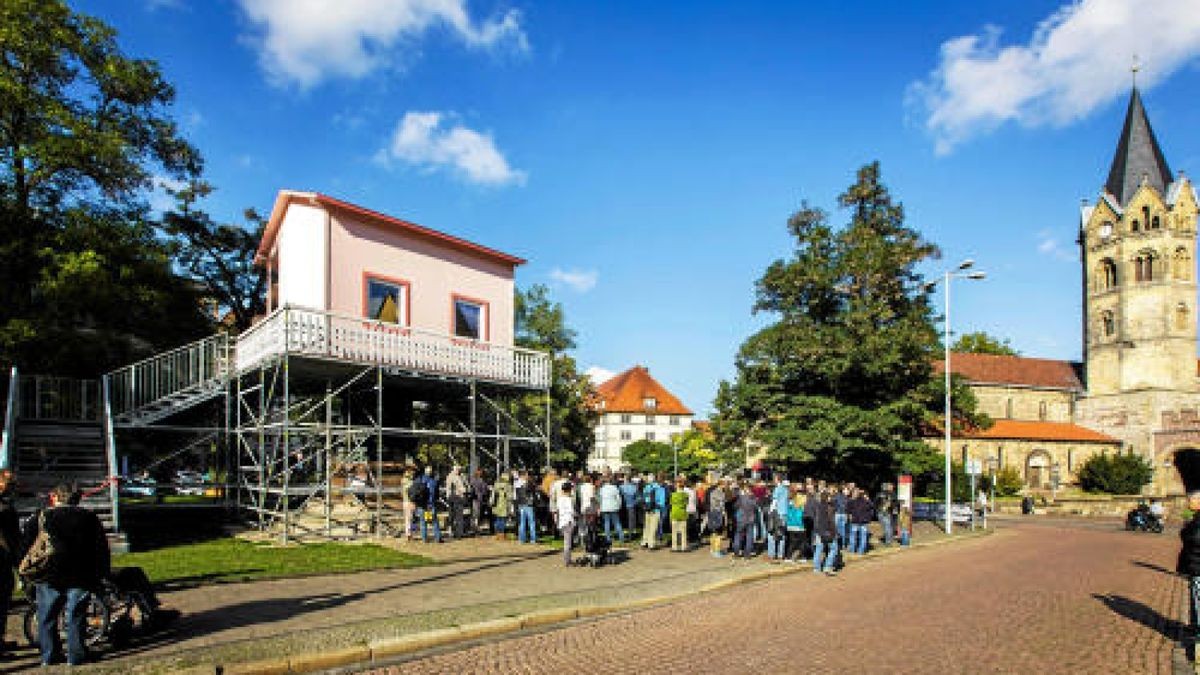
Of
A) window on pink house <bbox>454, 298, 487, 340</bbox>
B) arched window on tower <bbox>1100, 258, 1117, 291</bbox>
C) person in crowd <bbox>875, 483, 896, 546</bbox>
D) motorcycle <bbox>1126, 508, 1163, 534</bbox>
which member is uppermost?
arched window on tower <bbox>1100, 258, 1117, 291</bbox>

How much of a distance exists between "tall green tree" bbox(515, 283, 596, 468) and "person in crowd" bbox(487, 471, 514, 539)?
79.6 feet

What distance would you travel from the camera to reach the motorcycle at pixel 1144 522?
35.7m

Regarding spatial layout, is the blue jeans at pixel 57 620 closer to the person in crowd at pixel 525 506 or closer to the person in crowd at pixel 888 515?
the person in crowd at pixel 525 506

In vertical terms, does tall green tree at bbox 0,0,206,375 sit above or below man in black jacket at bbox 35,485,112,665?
above

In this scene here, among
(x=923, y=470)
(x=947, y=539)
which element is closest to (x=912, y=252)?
(x=923, y=470)

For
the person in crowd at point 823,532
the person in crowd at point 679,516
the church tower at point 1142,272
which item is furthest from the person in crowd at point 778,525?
the church tower at point 1142,272

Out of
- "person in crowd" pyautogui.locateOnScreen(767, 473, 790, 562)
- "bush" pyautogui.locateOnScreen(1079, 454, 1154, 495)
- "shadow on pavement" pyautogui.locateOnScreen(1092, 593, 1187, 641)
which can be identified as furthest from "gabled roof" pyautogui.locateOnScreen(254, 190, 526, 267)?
"bush" pyautogui.locateOnScreen(1079, 454, 1154, 495)

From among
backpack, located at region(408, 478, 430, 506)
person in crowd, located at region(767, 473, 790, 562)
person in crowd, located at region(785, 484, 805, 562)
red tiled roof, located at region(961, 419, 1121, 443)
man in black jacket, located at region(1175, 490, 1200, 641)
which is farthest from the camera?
red tiled roof, located at region(961, 419, 1121, 443)

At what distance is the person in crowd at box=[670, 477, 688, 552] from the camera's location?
17.3 meters

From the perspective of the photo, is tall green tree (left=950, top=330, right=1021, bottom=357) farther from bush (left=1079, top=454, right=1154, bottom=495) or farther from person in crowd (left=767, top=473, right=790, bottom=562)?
person in crowd (left=767, top=473, right=790, bottom=562)

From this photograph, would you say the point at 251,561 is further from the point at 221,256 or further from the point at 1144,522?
the point at 1144,522

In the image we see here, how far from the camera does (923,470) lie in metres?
29.5

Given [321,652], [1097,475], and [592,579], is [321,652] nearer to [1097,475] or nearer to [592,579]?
[592,579]

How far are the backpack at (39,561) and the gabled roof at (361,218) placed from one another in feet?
40.9
